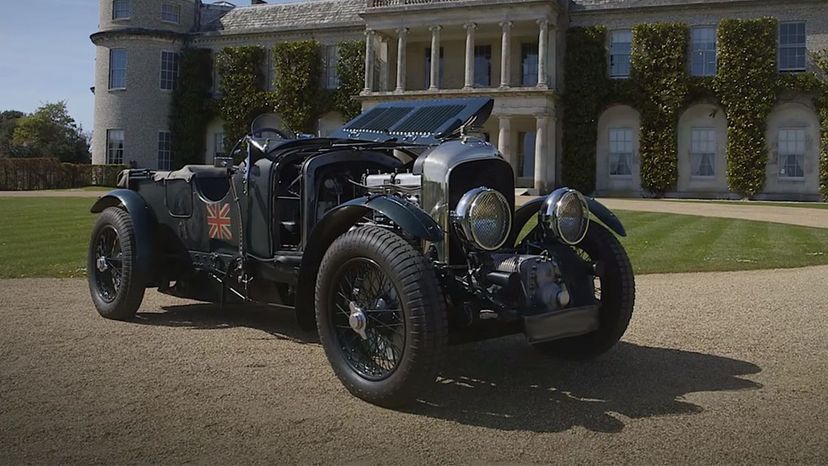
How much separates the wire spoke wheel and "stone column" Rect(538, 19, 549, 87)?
26.7 metres

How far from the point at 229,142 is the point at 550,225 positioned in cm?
3475

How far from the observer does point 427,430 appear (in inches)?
139

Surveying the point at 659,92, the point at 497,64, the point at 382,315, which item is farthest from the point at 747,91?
the point at 382,315

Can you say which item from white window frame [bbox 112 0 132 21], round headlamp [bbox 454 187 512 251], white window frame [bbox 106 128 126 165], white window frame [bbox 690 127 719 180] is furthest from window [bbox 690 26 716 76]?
round headlamp [bbox 454 187 512 251]

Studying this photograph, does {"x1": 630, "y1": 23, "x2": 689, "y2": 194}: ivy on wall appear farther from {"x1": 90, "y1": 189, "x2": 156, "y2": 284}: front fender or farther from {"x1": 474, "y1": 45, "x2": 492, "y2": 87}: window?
{"x1": 90, "y1": 189, "x2": 156, "y2": 284}: front fender

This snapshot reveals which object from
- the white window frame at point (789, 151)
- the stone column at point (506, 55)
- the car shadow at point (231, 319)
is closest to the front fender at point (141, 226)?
the car shadow at point (231, 319)

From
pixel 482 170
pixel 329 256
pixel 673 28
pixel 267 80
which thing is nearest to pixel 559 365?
pixel 482 170

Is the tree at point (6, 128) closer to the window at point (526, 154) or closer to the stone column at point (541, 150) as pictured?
the window at point (526, 154)

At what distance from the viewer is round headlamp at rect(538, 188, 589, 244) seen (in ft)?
15.0

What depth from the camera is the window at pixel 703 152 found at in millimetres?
29719

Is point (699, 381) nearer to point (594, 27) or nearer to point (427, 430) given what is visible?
point (427, 430)

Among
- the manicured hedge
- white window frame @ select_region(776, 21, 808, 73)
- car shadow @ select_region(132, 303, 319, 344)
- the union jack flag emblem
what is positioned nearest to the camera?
the union jack flag emblem

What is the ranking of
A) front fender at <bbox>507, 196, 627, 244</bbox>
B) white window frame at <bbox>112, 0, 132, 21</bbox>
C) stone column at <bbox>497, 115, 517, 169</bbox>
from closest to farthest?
front fender at <bbox>507, 196, 627, 244</bbox>
stone column at <bbox>497, 115, 517, 169</bbox>
white window frame at <bbox>112, 0, 132, 21</bbox>

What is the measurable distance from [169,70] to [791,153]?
29536 mm
